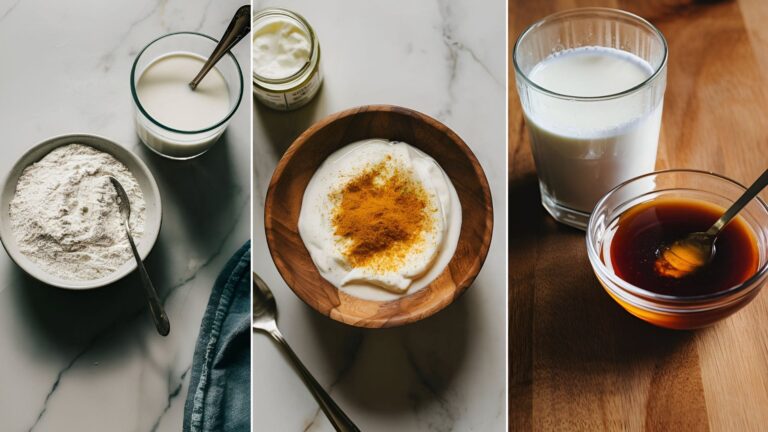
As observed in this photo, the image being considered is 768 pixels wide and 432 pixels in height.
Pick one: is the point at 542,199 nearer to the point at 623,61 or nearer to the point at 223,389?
the point at 623,61

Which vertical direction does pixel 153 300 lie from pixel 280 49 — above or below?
below

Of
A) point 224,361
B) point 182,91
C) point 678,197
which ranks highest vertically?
point 182,91

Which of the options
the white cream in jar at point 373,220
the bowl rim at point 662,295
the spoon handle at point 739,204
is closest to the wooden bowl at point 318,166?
the white cream in jar at point 373,220

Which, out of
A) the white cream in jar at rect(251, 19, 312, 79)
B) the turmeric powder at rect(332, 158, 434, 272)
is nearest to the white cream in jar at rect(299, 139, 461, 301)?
the turmeric powder at rect(332, 158, 434, 272)

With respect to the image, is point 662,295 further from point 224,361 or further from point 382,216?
point 224,361

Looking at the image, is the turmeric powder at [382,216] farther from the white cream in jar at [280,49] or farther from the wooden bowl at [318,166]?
the white cream in jar at [280,49]

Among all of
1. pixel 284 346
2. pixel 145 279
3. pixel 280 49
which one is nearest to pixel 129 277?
pixel 145 279

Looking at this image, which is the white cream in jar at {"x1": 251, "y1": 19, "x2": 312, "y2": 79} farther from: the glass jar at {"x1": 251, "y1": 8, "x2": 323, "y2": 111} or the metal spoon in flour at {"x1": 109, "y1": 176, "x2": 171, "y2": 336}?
the metal spoon in flour at {"x1": 109, "y1": 176, "x2": 171, "y2": 336}
